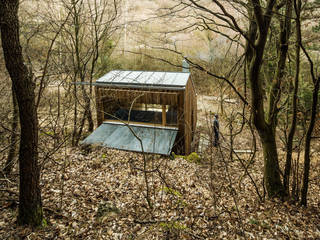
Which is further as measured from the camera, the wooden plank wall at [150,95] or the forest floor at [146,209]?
the wooden plank wall at [150,95]

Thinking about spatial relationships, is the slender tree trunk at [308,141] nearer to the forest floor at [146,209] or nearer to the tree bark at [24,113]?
the forest floor at [146,209]

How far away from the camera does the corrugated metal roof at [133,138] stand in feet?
26.6

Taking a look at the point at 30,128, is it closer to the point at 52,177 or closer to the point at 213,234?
the point at 52,177

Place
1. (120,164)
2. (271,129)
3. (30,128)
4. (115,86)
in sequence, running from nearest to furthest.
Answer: (30,128) < (271,129) < (120,164) < (115,86)

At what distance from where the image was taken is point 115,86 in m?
9.20

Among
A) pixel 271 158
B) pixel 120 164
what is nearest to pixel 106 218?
pixel 120 164

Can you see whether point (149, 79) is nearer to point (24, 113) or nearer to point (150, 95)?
point (150, 95)

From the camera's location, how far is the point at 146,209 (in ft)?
15.6

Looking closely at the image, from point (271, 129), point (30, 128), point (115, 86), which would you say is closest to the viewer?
point (30, 128)

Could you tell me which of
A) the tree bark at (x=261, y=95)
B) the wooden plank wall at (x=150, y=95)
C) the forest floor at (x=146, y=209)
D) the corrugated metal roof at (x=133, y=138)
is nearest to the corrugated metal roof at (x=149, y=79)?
the wooden plank wall at (x=150, y=95)

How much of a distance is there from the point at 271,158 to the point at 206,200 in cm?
185

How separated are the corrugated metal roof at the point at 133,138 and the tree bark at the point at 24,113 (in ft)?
15.0

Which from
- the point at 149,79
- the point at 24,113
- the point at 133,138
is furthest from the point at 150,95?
the point at 24,113

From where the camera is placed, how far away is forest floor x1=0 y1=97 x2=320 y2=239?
155 inches
